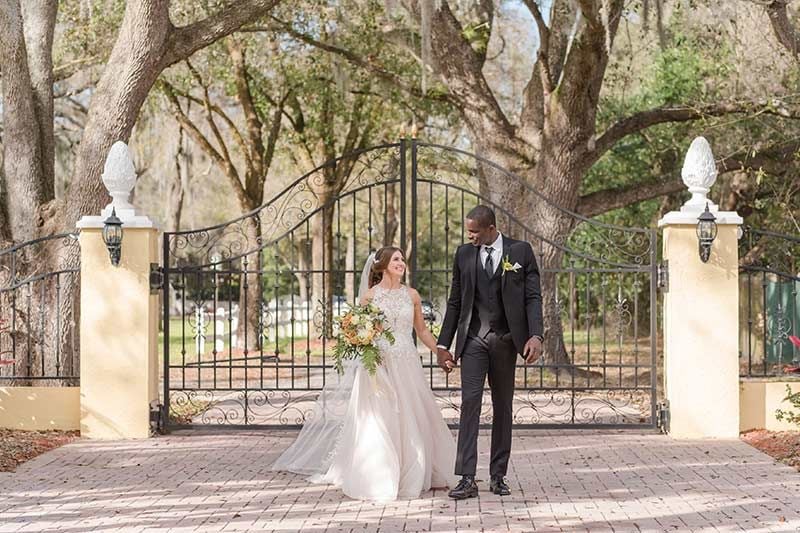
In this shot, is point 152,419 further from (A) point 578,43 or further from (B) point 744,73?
(B) point 744,73

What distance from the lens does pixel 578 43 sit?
52.6ft

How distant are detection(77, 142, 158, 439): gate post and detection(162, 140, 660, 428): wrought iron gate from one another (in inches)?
Answer: 10.2

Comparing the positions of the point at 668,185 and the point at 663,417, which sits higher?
the point at 668,185

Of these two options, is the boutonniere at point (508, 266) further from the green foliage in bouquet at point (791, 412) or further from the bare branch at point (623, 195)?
the bare branch at point (623, 195)

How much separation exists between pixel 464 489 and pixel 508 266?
1501mm

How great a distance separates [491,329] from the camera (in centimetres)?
770

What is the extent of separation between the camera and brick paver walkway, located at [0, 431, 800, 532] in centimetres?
706

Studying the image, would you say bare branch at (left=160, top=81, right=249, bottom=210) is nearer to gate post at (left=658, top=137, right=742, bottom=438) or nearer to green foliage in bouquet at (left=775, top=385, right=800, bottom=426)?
gate post at (left=658, top=137, right=742, bottom=438)

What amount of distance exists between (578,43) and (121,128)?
21.9 ft

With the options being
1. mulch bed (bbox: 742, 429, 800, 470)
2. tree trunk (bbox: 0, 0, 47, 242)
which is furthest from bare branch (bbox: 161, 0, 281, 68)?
mulch bed (bbox: 742, 429, 800, 470)

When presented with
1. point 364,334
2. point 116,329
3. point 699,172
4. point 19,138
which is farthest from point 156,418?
point 699,172

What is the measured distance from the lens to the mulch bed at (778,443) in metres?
9.50

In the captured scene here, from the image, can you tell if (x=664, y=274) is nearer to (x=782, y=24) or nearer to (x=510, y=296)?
(x=510, y=296)

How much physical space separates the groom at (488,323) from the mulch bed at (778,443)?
9.38 ft
